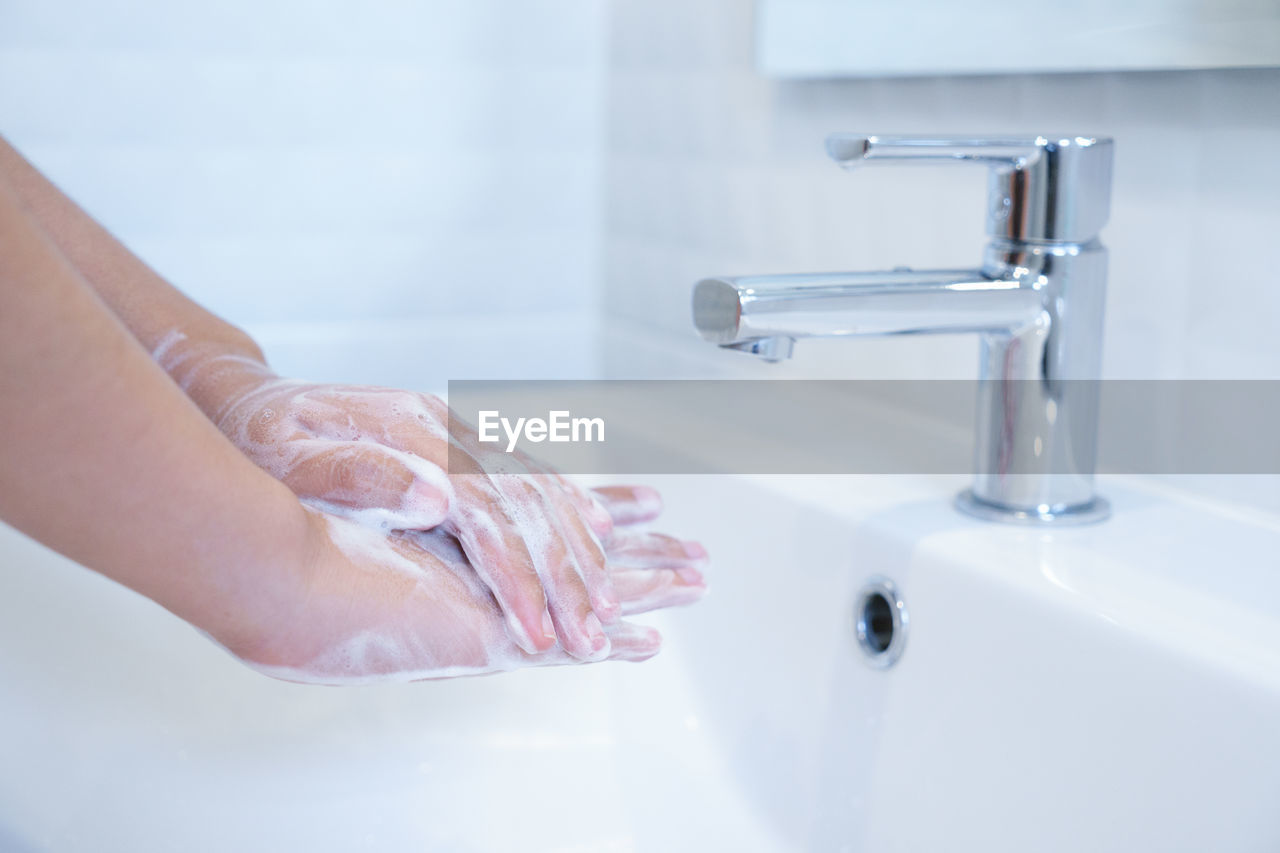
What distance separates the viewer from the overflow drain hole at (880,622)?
573 mm

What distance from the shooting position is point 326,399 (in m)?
0.53

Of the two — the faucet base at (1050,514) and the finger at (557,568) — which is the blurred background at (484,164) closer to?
the faucet base at (1050,514)

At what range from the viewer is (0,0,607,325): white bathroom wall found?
2.89 feet

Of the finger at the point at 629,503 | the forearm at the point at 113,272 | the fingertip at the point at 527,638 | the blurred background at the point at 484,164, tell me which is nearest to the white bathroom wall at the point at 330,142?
the blurred background at the point at 484,164

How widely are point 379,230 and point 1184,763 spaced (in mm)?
724

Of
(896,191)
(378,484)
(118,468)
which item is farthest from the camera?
(896,191)

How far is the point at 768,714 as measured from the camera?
2.11 ft

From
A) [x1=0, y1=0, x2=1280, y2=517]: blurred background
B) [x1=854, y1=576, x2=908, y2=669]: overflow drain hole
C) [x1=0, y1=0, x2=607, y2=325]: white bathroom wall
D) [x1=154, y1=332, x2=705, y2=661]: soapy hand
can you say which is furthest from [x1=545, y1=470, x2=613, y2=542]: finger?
[x1=0, y1=0, x2=607, y2=325]: white bathroom wall

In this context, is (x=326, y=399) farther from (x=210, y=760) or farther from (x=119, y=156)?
(x=119, y=156)

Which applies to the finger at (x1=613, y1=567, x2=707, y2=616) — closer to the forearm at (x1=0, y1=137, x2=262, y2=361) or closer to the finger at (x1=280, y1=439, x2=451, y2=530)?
the finger at (x1=280, y1=439, x2=451, y2=530)

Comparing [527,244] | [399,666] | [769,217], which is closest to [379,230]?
[527,244]

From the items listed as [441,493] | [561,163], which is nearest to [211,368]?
[441,493]

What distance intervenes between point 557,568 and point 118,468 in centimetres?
17

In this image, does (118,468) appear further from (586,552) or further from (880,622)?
(880,622)
